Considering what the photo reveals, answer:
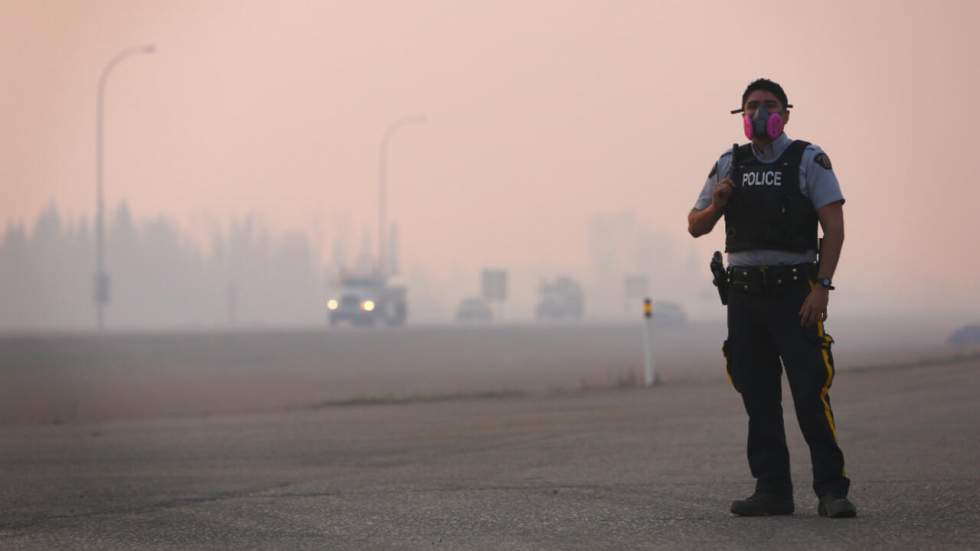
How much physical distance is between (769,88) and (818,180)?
1.67 feet

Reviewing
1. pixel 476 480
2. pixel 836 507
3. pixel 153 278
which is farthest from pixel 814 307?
Result: pixel 153 278

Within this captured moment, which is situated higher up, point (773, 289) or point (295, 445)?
point (773, 289)

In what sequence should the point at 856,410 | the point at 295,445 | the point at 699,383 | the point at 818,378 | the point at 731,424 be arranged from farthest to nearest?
the point at 699,383 < the point at 856,410 < the point at 731,424 < the point at 295,445 < the point at 818,378

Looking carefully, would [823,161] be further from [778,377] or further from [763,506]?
[763,506]

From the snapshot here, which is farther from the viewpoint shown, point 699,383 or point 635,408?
point 699,383

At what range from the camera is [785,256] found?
7629 millimetres

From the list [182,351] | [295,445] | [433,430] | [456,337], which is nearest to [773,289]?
[295,445]

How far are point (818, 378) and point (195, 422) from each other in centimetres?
982

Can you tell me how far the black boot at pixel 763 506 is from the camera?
780 cm

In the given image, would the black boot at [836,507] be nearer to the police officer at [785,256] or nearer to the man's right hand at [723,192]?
the police officer at [785,256]

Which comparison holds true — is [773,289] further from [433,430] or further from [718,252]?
[433,430]

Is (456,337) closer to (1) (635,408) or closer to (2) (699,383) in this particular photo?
(2) (699,383)

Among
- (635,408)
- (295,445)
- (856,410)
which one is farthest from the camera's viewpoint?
(635,408)

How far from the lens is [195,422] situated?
1622 cm
